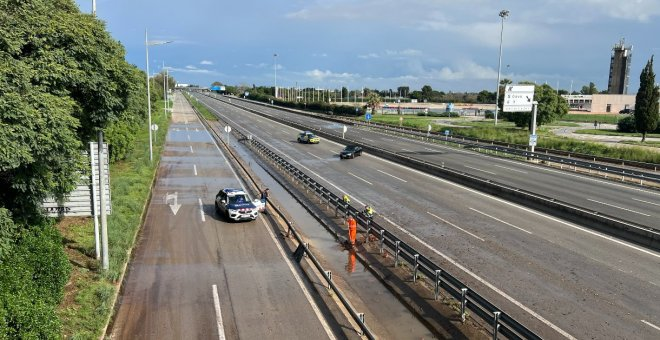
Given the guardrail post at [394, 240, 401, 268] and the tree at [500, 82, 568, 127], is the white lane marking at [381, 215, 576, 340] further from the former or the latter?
the tree at [500, 82, 568, 127]

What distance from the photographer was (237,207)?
21.5 metres

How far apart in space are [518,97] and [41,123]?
4968 cm

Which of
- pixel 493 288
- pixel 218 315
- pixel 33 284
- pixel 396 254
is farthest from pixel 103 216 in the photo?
pixel 493 288

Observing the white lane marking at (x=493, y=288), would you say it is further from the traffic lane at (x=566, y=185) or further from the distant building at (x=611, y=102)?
the distant building at (x=611, y=102)

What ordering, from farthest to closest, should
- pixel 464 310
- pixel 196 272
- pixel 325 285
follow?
pixel 196 272, pixel 325 285, pixel 464 310

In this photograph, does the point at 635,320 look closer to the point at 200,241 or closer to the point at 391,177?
the point at 200,241

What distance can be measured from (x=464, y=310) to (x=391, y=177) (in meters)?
22.9

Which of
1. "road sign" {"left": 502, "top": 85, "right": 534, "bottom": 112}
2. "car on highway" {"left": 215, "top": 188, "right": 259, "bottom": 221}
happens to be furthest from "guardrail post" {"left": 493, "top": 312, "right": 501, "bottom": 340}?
"road sign" {"left": 502, "top": 85, "right": 534, "bottom": 112}

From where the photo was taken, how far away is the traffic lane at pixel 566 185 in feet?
81.9

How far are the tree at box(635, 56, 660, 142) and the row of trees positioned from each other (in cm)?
6547

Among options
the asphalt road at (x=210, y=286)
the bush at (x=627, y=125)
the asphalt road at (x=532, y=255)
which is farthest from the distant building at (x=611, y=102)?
the asphalt road at (x=210, y=286)

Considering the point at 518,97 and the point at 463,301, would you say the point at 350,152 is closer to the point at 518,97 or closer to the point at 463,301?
the point at 518,97

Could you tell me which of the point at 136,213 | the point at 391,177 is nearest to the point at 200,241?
the point at 136,213

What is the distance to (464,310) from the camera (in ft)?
39.0
